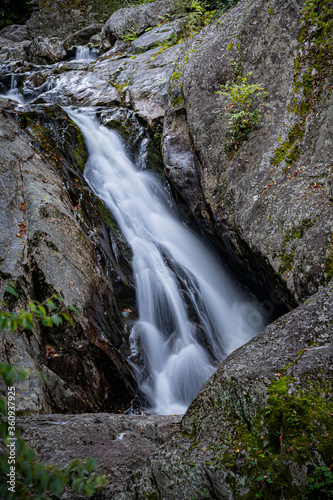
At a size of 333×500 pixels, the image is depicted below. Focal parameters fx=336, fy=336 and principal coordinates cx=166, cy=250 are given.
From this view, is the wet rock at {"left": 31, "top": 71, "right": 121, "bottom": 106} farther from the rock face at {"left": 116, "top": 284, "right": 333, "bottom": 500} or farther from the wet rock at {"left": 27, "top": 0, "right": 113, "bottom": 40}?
the rock face at {"left": 116, "top": 284, "right": 333, "bottom": 500}

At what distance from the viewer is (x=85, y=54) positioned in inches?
597

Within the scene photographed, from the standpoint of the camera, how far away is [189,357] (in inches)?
239

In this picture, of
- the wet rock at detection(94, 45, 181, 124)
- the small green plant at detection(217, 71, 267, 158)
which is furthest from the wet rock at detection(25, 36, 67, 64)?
the small green plant at detection(217, 71, 267, 158)

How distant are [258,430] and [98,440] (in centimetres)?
148

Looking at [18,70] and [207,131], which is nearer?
[207,131]

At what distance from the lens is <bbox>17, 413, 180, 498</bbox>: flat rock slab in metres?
2.61

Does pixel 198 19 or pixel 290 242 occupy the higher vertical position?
pixel 198 19

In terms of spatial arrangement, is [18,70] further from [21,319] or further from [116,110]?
[21,319]

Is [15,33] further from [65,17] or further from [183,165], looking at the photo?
[183,165]

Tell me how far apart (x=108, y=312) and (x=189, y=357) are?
1.75m

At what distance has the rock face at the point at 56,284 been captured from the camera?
396cm

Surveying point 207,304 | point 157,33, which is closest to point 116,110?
point 157,33

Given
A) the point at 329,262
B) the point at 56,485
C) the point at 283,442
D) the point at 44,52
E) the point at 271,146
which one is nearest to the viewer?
the point at 56,485

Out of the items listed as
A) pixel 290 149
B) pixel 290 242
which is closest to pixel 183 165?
pixel 290 149
